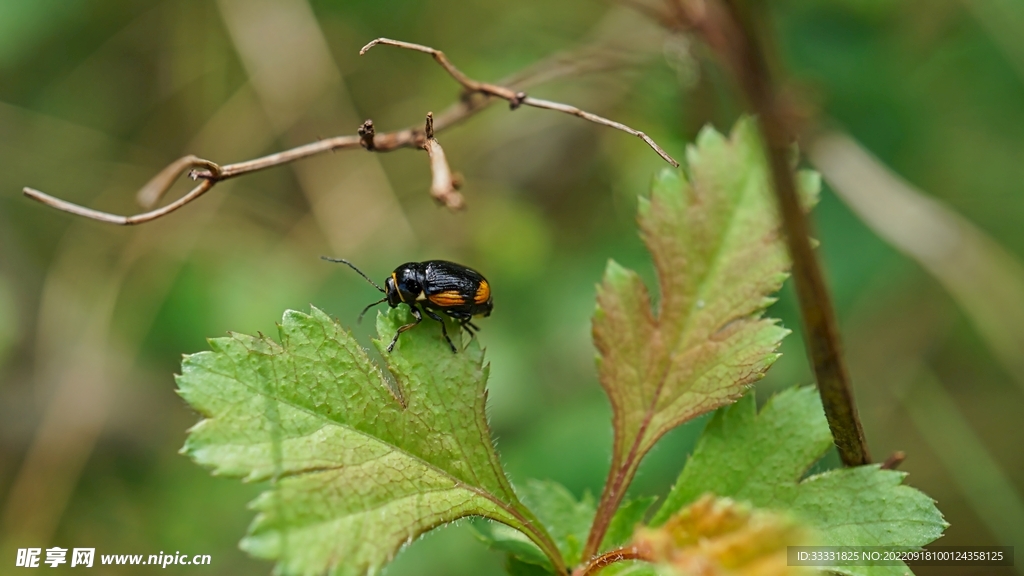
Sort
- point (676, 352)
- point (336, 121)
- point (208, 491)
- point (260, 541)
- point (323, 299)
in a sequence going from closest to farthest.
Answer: point (260, 541), point (676, 352), point (208, 491), point (323, 299), point (336, 121)

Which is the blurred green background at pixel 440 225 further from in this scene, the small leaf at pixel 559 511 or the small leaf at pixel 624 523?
the small leaf at pixel 624 523

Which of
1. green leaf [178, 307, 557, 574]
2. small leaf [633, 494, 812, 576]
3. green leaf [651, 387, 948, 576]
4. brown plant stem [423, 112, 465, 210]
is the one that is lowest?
small leaf [633, 494, 812, 576]

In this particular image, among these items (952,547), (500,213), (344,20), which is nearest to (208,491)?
(500,213)

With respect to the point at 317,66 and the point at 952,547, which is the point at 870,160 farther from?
the point at 317,66

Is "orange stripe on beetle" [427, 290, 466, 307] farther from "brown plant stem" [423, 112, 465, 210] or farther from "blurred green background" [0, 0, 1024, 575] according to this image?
"blurred green background" [0, 0, 1024, 575]

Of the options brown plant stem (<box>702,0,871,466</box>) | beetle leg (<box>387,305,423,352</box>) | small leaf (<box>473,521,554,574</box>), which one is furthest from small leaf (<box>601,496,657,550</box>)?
beetle leg (<box>387,305,423,352</box>)

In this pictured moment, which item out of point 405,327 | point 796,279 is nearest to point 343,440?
point 405,327
